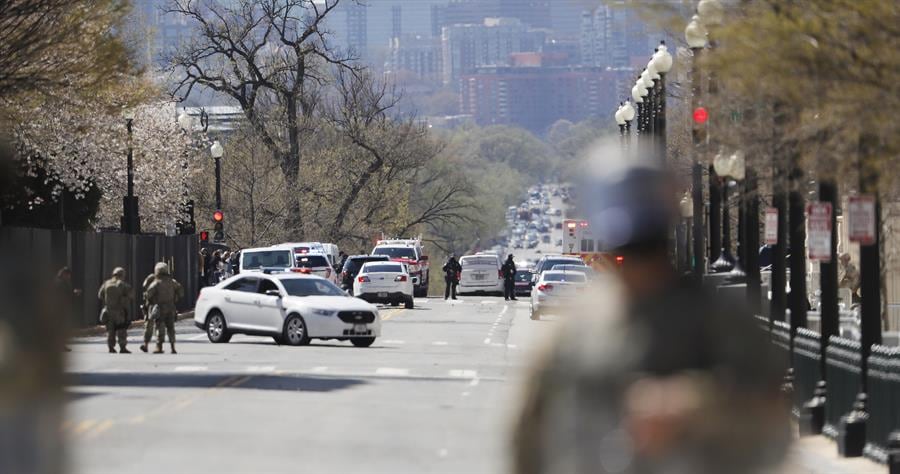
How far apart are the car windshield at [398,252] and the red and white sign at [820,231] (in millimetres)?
50664

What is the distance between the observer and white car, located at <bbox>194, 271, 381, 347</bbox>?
115 ft

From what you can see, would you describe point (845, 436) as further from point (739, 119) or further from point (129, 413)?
point (129, 413)

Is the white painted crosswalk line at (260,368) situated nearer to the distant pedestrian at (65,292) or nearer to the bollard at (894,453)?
the distant pedestrian at (65,292)

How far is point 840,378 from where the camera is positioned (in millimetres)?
17688

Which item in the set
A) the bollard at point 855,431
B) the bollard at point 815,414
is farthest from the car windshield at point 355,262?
the bollard at point 855,431

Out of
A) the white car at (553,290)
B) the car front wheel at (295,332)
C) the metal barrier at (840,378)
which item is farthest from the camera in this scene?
the white car at (553,290)

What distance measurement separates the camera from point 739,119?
19797mm

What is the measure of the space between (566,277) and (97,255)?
485 inches

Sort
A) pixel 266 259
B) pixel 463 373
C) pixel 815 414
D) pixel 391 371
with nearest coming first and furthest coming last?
pixel 815 414 → pixel 463 373 → pixel 391 371 → pixel 266 259

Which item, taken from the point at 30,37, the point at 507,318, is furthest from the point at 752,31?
the point at 507,318

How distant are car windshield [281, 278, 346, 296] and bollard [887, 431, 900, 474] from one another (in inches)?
851

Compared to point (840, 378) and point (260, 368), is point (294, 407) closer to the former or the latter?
point (840, 378)

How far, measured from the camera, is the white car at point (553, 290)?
1863 inches

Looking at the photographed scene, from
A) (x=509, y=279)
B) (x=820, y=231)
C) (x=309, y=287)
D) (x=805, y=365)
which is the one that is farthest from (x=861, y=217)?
(x=509, y=279)
